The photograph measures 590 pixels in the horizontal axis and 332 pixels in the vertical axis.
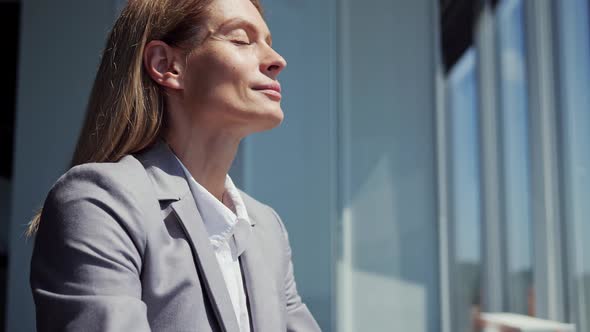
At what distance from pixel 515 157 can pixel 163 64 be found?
8.80ft

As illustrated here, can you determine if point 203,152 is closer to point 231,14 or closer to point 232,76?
point 232,76

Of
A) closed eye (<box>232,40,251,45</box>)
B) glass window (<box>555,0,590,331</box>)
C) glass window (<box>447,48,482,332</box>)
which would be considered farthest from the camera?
glass window (<box>447,48,482,332</box>)

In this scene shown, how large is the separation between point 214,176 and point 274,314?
325 millimetres

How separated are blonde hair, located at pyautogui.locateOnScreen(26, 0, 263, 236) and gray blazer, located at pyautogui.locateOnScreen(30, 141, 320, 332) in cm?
6

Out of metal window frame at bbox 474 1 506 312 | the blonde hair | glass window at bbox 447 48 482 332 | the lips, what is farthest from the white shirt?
glass window at bbox 447 48 482 332

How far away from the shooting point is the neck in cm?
137

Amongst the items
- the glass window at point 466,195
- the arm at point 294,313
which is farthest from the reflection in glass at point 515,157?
the arm at point 294,313

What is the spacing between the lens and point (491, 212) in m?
4.15

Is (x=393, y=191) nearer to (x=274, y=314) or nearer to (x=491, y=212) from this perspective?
(x=274, y=314)

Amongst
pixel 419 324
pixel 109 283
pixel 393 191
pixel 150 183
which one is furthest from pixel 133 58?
pixel 419 324

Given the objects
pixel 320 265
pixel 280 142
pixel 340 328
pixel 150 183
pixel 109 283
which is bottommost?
pixel 340 328

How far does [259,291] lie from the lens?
132 cm

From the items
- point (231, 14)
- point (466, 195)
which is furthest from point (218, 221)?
point (466, 195)

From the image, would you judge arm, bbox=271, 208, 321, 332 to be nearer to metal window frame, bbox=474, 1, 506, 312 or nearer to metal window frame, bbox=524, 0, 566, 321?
metal window frame, bbox=524, 0, 566, 321
